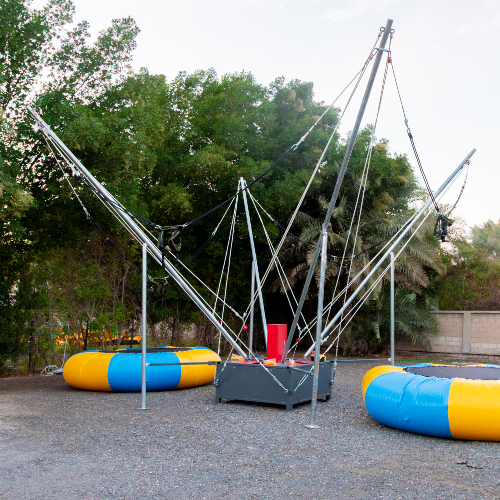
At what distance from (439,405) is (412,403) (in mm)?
292

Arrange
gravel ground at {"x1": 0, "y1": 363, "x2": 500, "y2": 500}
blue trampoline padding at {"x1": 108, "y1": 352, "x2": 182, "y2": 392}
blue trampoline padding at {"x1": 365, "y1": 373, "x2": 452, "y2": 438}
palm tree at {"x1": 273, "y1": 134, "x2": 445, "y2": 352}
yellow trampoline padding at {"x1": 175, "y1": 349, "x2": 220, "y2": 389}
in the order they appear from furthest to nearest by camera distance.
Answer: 1. palm tree at {"x1": 273, "y1": 134, "x2": 445, "y2": 352}
2. yellow trampoline padding at {"x1": 175, "y1": 349, "x2": 220, "y2": 389}
3. blue trampoline padding at {"x1": 108, "y1": 352, "x2": 182, "y2": 392}
4. blue trampoline padding at {"x1": 365, "y1": 373, "x2": 452, "y2": 438}
5. gravel ground at {"x1": 0, "y1": 363, "x2": 500, "y2": 500}

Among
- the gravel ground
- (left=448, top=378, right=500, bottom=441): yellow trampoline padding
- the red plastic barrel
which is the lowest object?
the gravel ground

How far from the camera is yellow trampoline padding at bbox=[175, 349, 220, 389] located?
9023mm

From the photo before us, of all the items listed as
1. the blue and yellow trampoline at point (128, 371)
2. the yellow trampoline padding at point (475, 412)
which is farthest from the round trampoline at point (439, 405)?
the blue and yellow trampoline at point (128, 371)

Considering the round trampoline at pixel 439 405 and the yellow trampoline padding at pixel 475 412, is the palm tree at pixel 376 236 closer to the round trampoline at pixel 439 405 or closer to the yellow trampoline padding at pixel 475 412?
the round trampoline at pixel 439 405

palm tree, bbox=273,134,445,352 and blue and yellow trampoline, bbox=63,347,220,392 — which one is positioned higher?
palm tree, bbox=273,134,445,352

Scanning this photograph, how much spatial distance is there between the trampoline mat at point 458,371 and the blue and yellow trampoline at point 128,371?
3.25 meters

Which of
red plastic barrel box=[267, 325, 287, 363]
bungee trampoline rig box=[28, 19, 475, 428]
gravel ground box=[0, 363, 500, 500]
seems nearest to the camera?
gravel ground box=[0, 363, 500, 500]

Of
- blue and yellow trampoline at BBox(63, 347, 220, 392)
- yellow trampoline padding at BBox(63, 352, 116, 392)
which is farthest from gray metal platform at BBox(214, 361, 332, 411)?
yellow trampoline padding at BBox(63, 352, 116, 392)

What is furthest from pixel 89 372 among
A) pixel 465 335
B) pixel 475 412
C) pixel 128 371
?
pixel 465 335

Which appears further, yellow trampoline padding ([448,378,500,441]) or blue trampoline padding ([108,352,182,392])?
blue trampoline padding ([108,352,182,392])

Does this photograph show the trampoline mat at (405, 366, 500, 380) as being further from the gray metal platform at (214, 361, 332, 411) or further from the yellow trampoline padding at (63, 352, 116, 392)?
the yellow trampoline padding at (63, 352, 116, 392)

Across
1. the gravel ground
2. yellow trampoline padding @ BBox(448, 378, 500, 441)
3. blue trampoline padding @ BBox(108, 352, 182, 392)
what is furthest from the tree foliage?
yellow trampoline padding @ BBox(448, 378, 500, 441)

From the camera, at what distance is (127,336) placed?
559 inches
